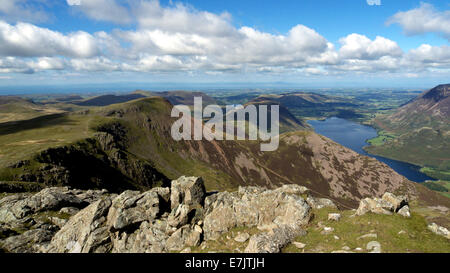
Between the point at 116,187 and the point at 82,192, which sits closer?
the point at 82,192

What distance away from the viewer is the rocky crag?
2538 centimetres

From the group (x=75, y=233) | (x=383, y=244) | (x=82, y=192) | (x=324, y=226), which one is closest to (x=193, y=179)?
(x=75, y=233)

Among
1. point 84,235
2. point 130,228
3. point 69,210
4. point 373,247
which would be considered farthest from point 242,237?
point 69,210

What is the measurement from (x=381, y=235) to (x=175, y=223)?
22650mm

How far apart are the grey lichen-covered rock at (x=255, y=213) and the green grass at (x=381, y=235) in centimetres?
228

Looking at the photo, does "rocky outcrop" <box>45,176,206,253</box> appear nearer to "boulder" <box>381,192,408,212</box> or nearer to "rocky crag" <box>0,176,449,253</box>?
"rocky crag" <box>0,176,449,253</box>

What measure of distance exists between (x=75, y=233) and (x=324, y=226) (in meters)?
30.8

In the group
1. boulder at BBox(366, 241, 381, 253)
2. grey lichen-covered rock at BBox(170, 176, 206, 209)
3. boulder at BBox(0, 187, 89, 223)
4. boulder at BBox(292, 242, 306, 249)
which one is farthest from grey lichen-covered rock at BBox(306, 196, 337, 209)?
boulder at BBox(0, 187, 89, 223)

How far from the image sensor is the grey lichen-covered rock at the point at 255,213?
26970 mm

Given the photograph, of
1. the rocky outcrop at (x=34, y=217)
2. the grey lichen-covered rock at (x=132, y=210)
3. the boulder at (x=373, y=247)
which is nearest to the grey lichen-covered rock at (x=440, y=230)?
the boulder at (x=373, y=247)

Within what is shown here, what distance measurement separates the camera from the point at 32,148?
307 ft

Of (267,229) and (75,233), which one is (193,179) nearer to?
(267,229)

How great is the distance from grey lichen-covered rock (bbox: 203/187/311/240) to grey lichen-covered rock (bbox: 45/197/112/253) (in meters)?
12.9
